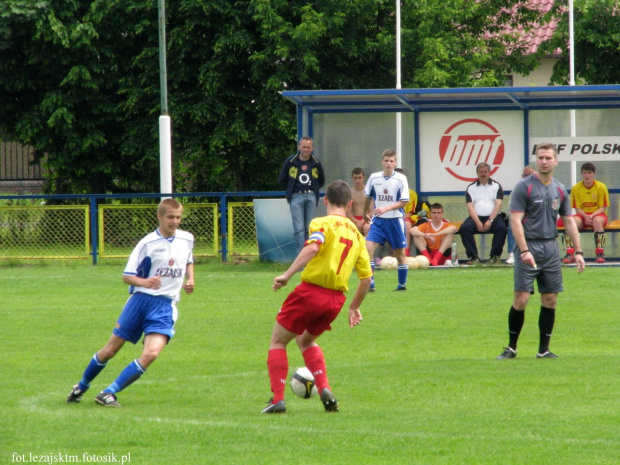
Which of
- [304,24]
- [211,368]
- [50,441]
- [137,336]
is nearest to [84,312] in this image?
[211,368]

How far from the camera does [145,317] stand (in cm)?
784

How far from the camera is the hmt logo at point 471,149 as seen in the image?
776 inches

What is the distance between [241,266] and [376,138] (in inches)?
137

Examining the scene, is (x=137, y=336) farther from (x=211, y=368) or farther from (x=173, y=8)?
(x=173, y=8)

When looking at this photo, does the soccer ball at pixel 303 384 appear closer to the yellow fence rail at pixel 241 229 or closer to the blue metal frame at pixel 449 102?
the blue metal frame at pixel 449 102

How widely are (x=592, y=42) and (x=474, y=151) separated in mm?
9645

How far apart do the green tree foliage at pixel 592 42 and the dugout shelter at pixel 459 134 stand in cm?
868

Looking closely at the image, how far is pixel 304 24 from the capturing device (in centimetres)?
2695

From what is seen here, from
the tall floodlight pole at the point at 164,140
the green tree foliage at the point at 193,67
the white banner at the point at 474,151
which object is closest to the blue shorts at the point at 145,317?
the white banner at the point at 474,151

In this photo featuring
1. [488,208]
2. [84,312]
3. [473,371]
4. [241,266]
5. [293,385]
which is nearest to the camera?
[293,385]

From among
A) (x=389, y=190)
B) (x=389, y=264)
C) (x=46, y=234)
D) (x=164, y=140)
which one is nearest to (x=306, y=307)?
(x=389, y=190)

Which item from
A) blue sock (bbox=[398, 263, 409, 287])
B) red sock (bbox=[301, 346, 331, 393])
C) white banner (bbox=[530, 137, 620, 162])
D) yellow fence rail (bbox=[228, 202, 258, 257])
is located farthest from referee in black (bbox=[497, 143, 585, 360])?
yellow fence rail (bbox=[228, 202, 258, 257])

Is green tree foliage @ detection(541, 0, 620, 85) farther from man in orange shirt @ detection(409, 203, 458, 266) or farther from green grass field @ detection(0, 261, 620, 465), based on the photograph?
green grass field @ detection(0, 261, 620, 465)

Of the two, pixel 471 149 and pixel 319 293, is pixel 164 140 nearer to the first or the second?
pixel 471 149
